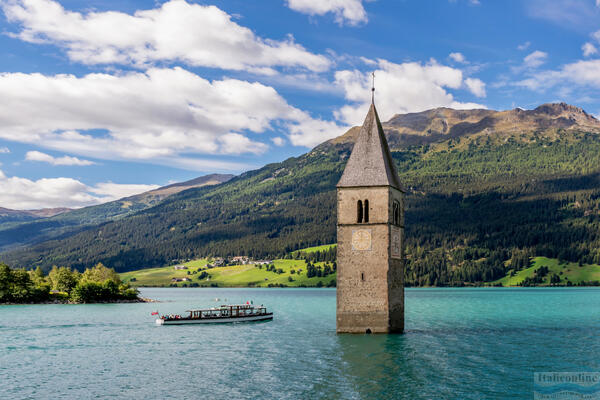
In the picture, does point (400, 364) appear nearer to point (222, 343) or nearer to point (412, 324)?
point (222, 343)

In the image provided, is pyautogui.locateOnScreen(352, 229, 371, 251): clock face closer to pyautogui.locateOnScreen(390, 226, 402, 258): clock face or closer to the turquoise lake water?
pyautogui.locateOnScreen(390, 226, 402, 258): clock face

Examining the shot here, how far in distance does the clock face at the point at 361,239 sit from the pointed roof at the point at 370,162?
4916mm

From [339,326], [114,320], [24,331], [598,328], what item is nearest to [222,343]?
[339,326]

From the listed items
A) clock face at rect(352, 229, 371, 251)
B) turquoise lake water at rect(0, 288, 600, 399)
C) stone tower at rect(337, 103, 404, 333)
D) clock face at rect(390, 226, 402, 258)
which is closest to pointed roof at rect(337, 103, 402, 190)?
stone tower at rect(337, 103, 404, 333)

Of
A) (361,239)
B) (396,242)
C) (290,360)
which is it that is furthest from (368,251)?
(290,360)

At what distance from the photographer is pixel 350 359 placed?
52.2m

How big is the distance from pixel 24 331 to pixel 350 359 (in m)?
55.3

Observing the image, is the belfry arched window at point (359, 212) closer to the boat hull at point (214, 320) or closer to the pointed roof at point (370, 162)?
the pointed roof at point (370, 162)

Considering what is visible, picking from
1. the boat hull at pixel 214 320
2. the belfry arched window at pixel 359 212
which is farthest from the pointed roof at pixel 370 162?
the boat hull at pixel 214 320

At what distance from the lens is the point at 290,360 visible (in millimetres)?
54281

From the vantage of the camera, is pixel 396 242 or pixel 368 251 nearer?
pixel 368 251

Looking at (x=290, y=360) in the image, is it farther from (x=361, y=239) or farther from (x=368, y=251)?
(x=361, y=239)

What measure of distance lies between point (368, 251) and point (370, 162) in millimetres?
9633

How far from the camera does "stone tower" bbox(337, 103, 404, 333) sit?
6003cm
